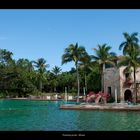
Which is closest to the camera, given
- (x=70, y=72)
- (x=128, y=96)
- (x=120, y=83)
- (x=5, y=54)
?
(x=5, y=54)

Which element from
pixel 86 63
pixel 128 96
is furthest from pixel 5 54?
pixel 128 96

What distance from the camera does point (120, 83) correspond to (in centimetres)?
3077

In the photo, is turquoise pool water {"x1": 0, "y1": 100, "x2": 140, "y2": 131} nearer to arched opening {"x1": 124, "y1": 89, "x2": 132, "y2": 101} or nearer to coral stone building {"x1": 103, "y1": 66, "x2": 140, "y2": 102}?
coral stone building {"x1": 103, "y1": 66, "x2": 140, "y2": 102}

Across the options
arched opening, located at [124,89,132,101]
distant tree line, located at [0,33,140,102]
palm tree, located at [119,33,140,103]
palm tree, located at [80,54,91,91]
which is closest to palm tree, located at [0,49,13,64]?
distant tree line, located at [0,33,140,102]

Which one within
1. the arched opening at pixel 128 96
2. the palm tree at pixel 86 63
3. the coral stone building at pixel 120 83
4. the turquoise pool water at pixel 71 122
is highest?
the palm tree at pixel 86 63

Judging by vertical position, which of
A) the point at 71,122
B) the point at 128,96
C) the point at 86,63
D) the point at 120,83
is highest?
the point at 86,63

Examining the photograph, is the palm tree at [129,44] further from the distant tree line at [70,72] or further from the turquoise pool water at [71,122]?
the turquoise pool water at [71,122]

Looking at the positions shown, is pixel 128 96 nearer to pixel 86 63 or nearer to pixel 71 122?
pixel 86 63

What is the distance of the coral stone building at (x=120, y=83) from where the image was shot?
101 ft

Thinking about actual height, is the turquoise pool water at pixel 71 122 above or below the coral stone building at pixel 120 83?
below

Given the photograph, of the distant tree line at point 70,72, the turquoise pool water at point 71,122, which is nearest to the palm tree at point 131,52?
the distant tree line at point 70,72
